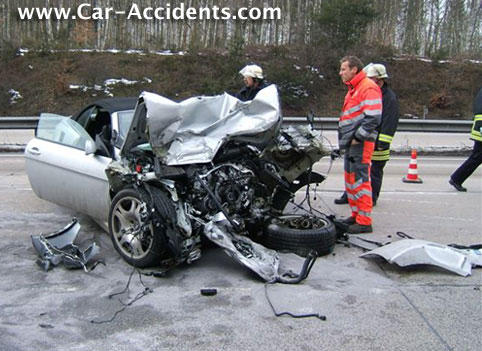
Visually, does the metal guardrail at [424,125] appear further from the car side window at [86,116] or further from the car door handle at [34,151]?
the car door handle at [34,151]

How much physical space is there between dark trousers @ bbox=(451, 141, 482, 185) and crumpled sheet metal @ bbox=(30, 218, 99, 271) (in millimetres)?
6158

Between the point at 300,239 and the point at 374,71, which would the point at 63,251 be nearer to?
the point at 300,239

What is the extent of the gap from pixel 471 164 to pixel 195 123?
5292 mm

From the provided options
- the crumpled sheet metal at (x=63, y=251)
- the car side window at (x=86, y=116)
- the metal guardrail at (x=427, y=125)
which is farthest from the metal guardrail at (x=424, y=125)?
the crumpled sheet metal at (x=63, y=251)

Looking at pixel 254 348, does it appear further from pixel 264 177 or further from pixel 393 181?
A: pixel 393 181

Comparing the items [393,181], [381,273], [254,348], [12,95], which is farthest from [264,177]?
[12,95]

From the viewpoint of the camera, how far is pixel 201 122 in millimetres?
5176

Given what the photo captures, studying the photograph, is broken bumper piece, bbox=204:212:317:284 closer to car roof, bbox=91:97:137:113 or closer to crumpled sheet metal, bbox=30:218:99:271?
crumpled sheet metal, bbox=30:218:99:271

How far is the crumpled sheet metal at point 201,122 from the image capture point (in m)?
4.78

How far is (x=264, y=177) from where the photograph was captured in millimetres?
5070

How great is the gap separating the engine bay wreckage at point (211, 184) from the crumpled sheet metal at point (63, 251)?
12.8 inches

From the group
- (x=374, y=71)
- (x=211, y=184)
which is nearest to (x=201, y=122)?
(x=211, y=184)

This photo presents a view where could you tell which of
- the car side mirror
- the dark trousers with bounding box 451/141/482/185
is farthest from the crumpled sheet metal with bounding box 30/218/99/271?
the dark trousers with bounding box 451/141/482/185

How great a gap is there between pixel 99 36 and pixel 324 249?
20127mm
